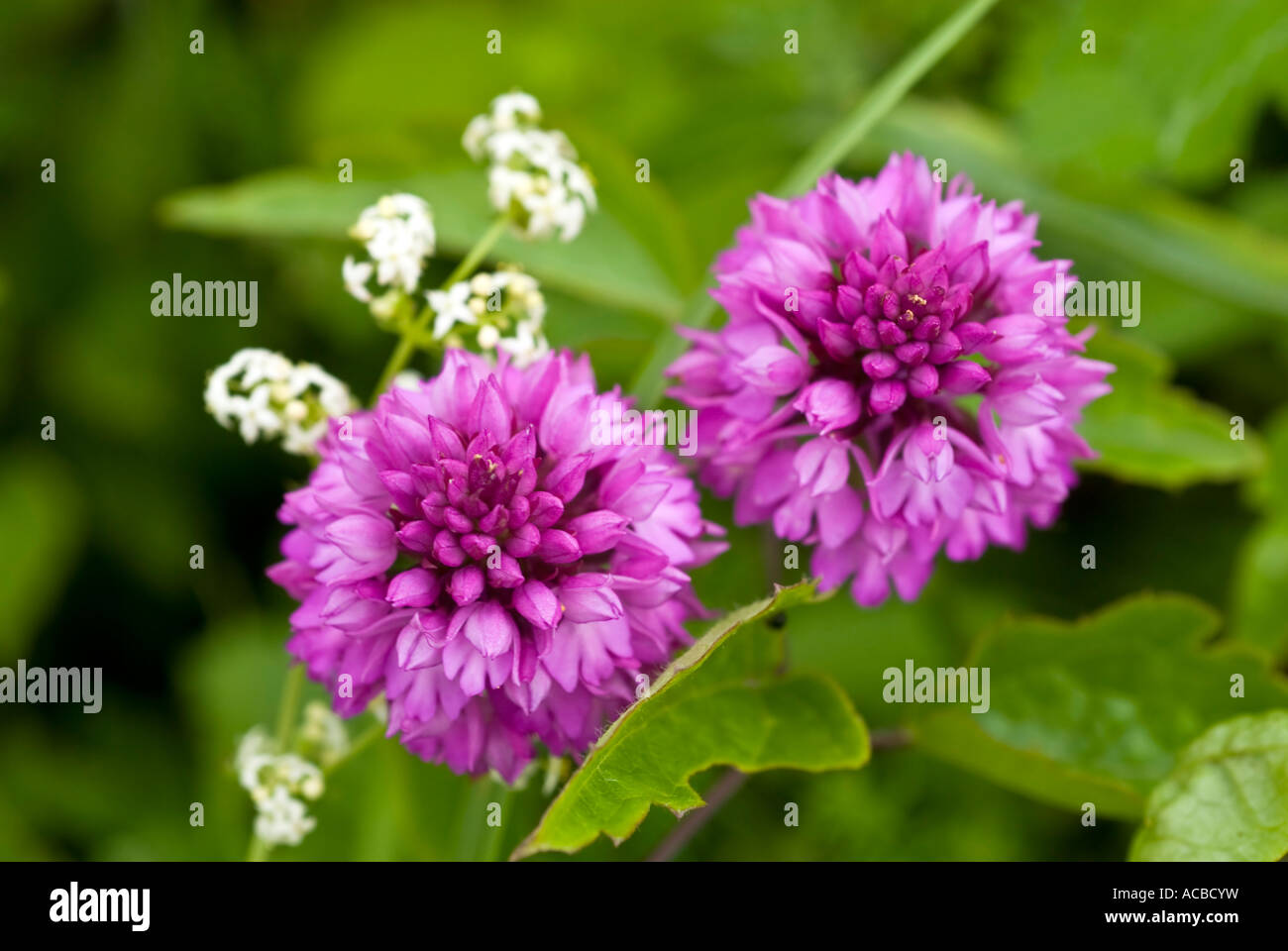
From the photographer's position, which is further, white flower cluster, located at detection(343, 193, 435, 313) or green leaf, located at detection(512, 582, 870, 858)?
white flower cluster, located at detection(343, 193, 435, 313)

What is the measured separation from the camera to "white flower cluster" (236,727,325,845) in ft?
7.12

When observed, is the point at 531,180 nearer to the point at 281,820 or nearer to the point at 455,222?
the point at 455,222

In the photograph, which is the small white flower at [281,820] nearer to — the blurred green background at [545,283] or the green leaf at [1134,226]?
the blurred green background at [545,283]

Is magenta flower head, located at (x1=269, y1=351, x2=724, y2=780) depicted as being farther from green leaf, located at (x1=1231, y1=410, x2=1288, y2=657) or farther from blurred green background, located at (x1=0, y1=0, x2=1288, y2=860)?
green leaf, located at (x1=1231, y1=410, x2=1288, y2=657)

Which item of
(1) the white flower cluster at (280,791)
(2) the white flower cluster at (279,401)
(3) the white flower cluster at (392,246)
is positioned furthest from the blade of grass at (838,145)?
(1) the white flower cluster at (280,791)

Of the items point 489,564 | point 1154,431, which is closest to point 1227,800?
point 1154,431

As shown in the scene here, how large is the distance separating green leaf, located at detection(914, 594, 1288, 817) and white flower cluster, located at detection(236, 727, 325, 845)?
1.23 metres

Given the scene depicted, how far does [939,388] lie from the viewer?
6.36 ft

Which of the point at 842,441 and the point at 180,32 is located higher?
the point at 180,32

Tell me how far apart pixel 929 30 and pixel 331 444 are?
7.73ft

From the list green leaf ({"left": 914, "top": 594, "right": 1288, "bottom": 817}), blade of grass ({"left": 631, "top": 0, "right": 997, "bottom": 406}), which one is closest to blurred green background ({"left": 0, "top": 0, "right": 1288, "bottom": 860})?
blade of grass ({"left": 631, "top": 0, "right": 997, "bottom": 406})

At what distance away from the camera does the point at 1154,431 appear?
2660mm
